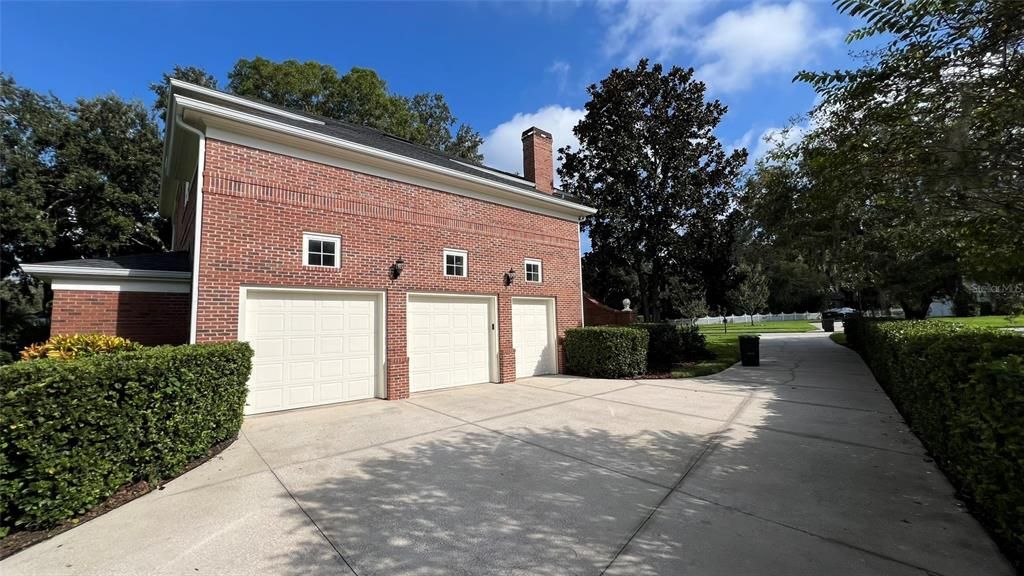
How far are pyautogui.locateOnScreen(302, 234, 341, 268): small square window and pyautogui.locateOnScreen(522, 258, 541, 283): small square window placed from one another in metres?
4.90

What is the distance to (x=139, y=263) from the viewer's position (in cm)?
775

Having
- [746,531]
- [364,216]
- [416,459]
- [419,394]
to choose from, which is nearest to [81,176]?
[364,216]

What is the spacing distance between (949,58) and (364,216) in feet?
26.7

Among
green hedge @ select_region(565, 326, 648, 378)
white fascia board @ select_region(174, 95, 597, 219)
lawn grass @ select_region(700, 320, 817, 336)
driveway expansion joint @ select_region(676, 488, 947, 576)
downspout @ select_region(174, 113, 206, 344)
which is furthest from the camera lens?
lawn grass @ select_region(700, 320, 817, 336)

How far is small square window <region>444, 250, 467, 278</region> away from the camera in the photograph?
956cm

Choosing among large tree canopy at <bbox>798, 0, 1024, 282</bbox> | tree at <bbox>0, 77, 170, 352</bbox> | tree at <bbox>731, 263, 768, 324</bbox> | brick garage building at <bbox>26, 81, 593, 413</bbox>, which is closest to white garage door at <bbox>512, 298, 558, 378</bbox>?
brick garage building at <bbox>26, 81, 593, 413</bbox>

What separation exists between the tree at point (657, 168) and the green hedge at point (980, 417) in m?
12.9

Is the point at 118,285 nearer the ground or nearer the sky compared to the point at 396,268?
nearer the ground

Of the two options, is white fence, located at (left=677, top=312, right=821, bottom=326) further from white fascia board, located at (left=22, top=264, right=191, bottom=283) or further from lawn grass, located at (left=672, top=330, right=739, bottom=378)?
white fascia board, located at (left=22, top=264, right=191, bottom=283)

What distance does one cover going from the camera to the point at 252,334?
7031 mm

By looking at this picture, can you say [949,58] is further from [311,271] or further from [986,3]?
[311,271]

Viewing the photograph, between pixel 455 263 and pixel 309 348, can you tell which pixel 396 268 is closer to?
pixel 455 263

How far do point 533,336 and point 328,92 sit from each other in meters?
20.8

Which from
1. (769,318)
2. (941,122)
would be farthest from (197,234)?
(769,318)
